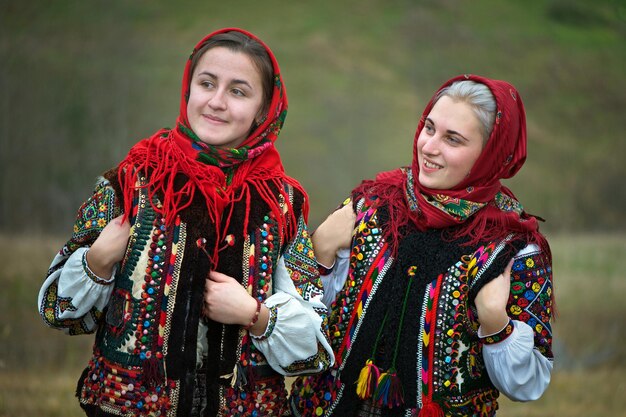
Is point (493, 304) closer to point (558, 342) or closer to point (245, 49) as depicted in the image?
point (245, 49)

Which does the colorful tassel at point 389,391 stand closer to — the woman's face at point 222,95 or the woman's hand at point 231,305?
the woman's hand at point 231,305

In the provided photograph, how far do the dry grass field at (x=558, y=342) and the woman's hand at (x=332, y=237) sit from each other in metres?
2.07

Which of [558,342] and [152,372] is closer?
[152,372]

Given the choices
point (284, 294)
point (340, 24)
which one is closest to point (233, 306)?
point (284, 294)

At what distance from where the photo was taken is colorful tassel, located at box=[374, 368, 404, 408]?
2.60 metres

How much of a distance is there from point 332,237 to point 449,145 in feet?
1.60

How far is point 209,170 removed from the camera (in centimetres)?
248

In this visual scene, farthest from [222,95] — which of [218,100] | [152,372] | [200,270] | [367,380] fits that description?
[367,380]

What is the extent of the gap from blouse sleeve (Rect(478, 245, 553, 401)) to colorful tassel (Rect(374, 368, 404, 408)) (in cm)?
29

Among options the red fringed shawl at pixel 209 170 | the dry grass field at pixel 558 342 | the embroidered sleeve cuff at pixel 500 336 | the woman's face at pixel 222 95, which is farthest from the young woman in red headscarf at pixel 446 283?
the dry grass field at pixel 558 342

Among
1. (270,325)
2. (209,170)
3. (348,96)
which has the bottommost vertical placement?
(270,325)

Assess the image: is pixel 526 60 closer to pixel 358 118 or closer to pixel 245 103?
pixel 358 118

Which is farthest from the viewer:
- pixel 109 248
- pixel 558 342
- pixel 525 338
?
pixel 558 342

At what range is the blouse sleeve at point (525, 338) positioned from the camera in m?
2.55
